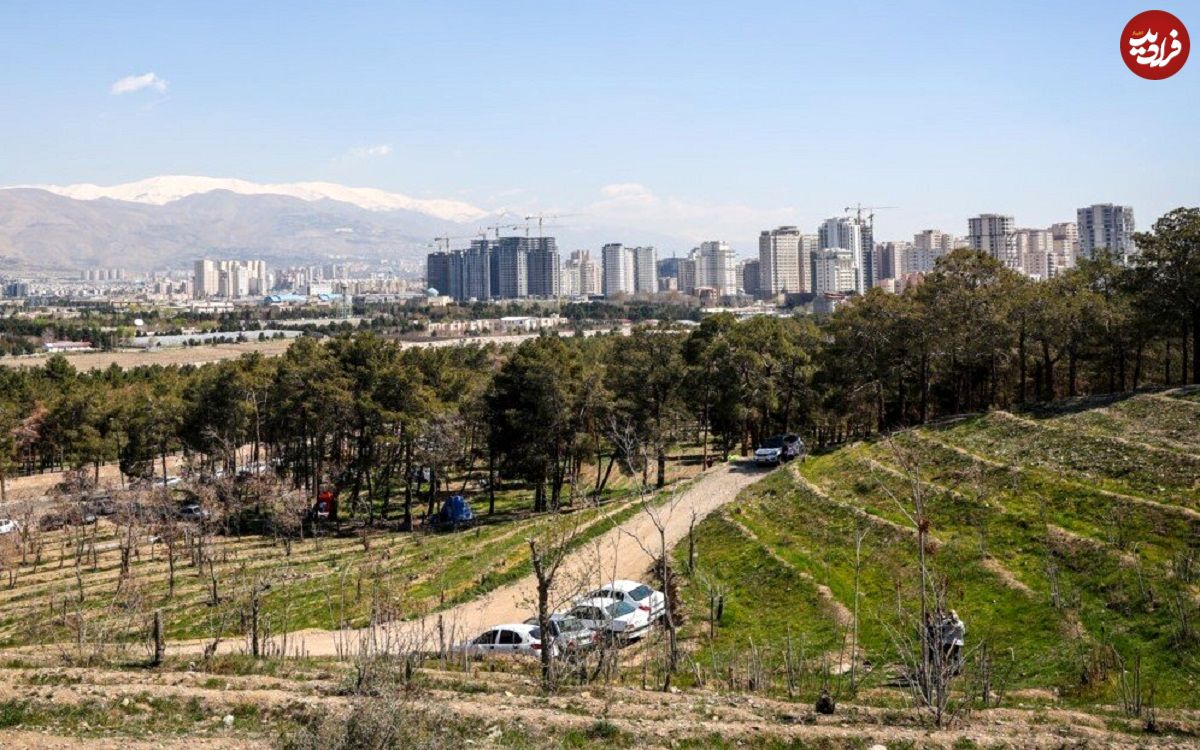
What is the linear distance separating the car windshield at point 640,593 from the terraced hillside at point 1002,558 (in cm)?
89

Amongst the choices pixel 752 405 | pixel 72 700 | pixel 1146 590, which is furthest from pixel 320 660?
pixel 752 405

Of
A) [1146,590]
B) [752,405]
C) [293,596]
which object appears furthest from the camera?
[752,405]

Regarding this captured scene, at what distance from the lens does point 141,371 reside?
2430 inches

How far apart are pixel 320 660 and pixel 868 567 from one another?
10.1 m

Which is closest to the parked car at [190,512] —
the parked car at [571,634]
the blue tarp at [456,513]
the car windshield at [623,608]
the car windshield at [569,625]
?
the blue tarp at [456,513]

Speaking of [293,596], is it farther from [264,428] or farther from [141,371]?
[141,371]

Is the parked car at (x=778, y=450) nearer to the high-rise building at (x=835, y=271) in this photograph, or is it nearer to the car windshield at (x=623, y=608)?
the car windshield at (x=623, y=608)

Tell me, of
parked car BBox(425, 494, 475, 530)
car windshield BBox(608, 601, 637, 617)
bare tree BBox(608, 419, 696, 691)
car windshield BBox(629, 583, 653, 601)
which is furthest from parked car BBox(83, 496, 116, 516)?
car windshield BBox(608, 601, 637, 617)

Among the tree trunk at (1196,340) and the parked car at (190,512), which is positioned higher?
the tree trunk at (1196,340)

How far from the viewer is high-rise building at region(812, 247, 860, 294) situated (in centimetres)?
19150

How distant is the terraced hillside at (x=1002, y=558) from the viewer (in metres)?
13.4

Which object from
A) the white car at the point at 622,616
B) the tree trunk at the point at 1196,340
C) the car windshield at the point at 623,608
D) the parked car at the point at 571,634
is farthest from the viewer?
the tree trunk at the point at 1196,340

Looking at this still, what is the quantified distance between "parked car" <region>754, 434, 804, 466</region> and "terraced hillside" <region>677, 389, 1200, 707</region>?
12.4 ft

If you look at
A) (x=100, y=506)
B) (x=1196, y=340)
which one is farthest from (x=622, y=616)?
(x=100, y=506)
